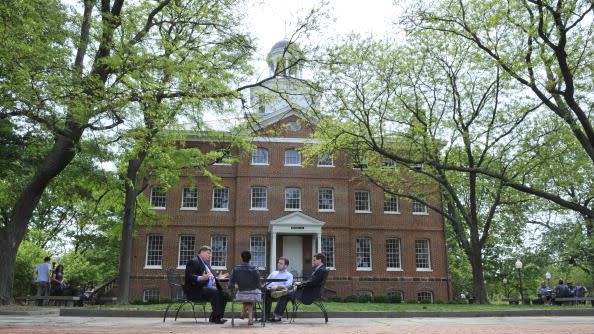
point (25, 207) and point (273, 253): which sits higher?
point (25, 207)

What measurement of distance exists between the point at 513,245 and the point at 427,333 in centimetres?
3577

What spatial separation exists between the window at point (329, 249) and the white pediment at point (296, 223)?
5.50 feet

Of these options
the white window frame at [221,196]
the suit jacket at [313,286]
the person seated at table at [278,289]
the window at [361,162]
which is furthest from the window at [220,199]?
the suit jacket at [313,286]

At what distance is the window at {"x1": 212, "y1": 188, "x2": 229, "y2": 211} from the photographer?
29323 millimetres

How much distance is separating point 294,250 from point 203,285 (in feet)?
64.6

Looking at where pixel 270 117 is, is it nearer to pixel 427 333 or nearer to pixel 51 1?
pixel 51 1

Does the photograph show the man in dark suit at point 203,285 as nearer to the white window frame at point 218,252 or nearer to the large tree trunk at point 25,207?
the large tree trunk at point 25,207

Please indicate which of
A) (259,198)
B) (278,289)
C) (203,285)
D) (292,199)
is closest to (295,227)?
(292,199)

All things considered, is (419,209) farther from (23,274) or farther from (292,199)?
(23,274)

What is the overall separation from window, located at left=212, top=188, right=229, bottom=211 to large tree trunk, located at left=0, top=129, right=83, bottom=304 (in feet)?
49.5

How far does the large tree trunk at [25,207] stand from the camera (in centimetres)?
1391

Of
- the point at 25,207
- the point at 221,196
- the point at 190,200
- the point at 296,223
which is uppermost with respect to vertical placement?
the point at 221,196

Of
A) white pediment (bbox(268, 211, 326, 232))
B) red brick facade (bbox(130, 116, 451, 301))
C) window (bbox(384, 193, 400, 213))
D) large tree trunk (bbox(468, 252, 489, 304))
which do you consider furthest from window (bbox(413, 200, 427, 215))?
large tree trunk (bbox(468, 252, 489, 304))

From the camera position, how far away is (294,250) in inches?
1126
